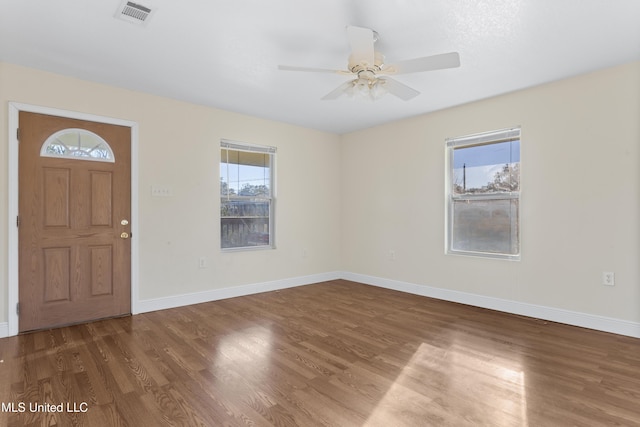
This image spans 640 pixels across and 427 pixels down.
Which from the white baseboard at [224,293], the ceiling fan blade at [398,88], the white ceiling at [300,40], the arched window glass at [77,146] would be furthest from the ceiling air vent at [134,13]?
the white baseboard at [224,293]

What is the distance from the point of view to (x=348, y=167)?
227 inches

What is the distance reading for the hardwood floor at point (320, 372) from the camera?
1.90m

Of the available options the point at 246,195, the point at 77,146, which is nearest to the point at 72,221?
the point at 77,146

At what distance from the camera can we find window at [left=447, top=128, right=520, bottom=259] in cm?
386

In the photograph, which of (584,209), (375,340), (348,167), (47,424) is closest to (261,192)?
(348,167)

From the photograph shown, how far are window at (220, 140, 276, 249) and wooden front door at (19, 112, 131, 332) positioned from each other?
1.19 m

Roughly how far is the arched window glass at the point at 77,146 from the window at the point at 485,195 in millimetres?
4126

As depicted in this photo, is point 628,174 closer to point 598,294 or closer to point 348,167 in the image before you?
point 598,294

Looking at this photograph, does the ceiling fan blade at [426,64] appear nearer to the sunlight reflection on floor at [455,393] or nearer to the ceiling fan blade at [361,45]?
the ceiling fan blade at [361,45]

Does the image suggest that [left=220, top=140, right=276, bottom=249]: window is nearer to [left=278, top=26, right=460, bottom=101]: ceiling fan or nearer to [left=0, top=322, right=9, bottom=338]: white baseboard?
[left=278, top=26, right=460, bottom=101]: ceiling fan

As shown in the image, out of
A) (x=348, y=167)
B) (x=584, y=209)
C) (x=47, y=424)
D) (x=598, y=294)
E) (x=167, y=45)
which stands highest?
(x=167, y=45)

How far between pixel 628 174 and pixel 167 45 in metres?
4.23

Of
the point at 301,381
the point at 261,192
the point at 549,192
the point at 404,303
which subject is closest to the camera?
the point at 301,381

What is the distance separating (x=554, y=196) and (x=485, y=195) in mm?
733
